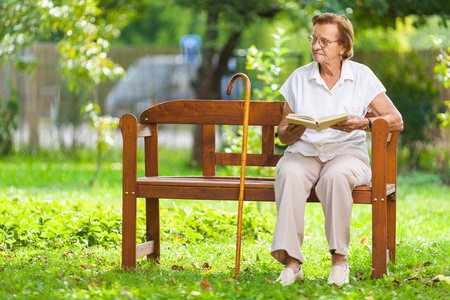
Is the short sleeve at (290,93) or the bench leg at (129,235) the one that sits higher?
the short sleeve at (290,93)

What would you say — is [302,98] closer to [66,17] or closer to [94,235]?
[94,235]

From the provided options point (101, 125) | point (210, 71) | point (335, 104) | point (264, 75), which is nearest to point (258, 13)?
point (210, 71)

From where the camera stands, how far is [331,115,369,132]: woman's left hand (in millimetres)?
3783

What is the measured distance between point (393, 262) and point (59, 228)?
221 centimetres

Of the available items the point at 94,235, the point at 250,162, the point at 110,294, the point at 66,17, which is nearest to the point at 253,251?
the point at 250,162

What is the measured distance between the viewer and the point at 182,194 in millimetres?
4004

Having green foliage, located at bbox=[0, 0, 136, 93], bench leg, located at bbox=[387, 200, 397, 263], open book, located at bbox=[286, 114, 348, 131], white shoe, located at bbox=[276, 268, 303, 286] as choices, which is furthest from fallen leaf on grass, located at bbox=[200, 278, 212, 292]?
green foliage, located at bbox=[0, 0, 136, 93]

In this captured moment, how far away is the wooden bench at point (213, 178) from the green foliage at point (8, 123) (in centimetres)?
690

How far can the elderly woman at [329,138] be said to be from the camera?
3.74 metres

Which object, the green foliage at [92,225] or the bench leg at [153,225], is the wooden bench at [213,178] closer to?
the bench leg at [153,225]

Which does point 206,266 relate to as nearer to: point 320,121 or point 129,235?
point 129,235

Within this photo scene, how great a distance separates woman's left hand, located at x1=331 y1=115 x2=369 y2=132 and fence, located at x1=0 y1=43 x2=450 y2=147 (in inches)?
293

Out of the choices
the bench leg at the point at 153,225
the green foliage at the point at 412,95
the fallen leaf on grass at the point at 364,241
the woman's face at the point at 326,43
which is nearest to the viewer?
the woman's face at the point at 326,43

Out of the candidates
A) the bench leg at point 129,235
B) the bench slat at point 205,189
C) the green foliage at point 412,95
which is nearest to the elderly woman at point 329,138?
the bench slat at point 205,189
